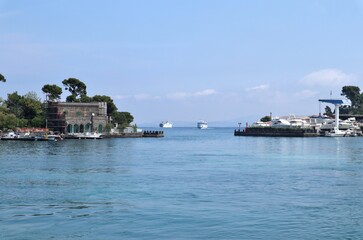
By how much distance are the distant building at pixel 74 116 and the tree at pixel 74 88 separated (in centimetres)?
1299

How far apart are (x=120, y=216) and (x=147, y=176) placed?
21.3 m

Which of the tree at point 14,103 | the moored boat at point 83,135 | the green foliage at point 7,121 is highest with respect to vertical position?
the tree at point 14,103

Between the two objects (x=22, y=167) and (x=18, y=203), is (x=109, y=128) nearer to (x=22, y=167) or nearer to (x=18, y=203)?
(x=22, y=167)

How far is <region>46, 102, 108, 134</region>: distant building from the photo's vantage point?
156m

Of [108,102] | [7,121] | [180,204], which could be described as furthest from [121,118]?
[180,204]

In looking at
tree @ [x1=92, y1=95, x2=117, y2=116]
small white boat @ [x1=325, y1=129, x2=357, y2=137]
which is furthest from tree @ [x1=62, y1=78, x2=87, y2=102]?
small white boat @ [x1=325, y1=129, x2=357, y2=137]

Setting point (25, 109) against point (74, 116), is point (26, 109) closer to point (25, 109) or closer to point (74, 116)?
point (25, 109)

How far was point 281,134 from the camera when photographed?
198 m

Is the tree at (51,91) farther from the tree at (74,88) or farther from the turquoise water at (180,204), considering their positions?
the turquoise water at (180,204)

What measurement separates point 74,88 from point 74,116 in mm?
18094

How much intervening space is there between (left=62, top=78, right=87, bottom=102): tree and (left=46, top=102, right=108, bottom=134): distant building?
1299 cm

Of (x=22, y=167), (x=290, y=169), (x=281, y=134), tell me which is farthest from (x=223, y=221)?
(x=281, y=134)

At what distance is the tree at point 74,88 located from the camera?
557ft

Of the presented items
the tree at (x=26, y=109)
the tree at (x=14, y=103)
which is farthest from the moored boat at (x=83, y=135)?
the tree at (x=14, y=103)
